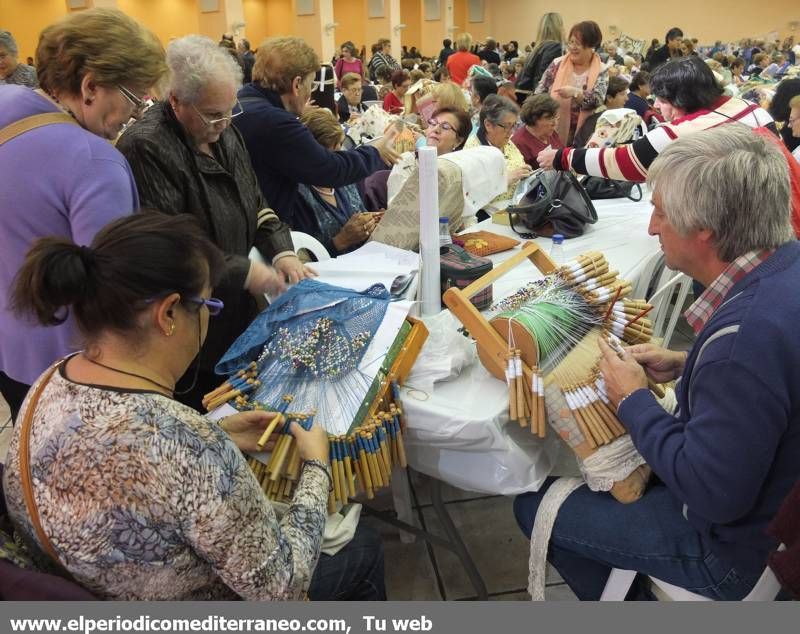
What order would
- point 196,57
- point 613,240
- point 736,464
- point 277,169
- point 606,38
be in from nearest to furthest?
point 736,464, point 196,57, point 277,169, point 613,240, point 606,38

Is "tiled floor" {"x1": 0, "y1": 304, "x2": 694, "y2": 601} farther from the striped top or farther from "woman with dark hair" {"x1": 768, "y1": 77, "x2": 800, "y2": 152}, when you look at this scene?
"woman with dark hair" {"x1": 768, "y1": 77, "x2": 800, "y2": 152}

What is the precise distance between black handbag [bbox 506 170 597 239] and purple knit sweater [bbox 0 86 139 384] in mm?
1785

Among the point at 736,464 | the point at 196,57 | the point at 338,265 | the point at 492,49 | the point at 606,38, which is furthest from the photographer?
the point at 606,38

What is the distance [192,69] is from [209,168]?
0.29m

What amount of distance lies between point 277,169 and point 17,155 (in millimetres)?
1078

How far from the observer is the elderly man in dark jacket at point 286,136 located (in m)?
2.32

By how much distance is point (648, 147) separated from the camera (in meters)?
Result: 2.62

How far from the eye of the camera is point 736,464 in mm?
1159

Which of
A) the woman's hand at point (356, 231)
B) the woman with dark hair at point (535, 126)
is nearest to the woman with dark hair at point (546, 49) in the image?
the woman with dark hair at point (535, 126)

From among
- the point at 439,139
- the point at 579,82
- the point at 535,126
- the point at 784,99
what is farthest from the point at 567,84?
the point at 439,139

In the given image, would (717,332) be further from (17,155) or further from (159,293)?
(17,155)

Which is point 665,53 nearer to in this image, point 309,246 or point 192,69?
point 309,246

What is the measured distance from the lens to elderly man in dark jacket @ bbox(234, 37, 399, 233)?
2324mm

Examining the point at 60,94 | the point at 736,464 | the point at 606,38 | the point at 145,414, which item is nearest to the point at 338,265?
the point at 60,94
